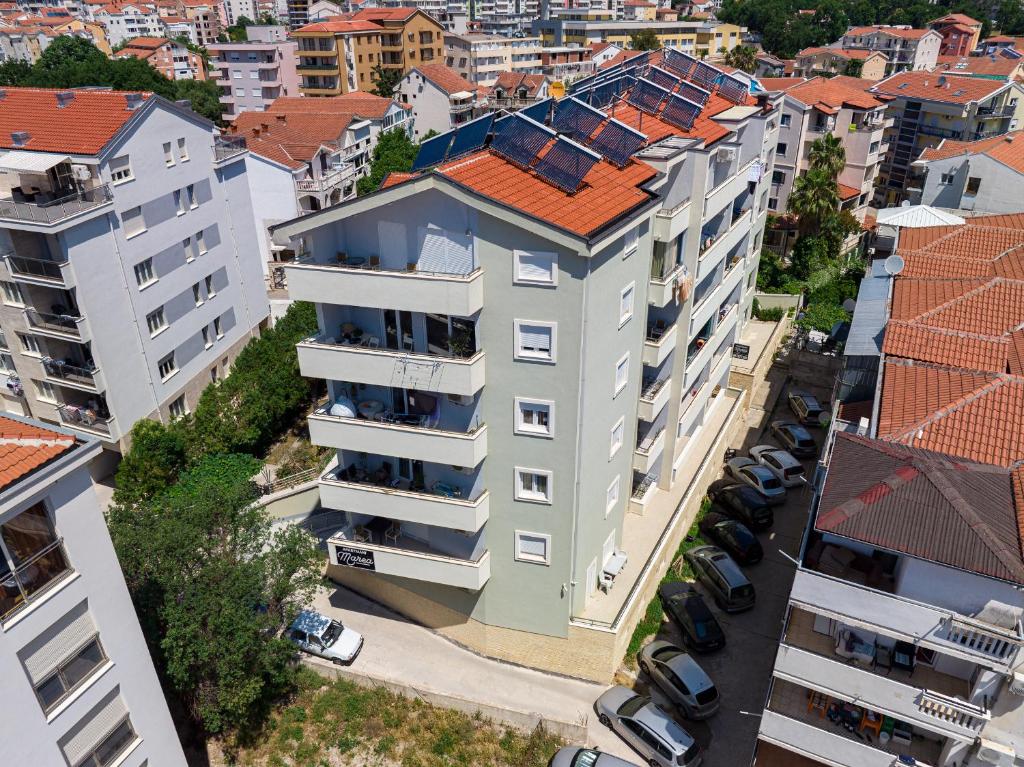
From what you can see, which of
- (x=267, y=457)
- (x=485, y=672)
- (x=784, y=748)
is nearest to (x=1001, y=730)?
(x=784, y=748)

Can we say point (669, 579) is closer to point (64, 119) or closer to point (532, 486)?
point (532, 486)

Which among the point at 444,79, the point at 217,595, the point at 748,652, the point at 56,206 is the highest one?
the point at 444,79

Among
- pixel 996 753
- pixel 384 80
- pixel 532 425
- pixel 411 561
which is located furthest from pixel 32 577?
pixel 384 80

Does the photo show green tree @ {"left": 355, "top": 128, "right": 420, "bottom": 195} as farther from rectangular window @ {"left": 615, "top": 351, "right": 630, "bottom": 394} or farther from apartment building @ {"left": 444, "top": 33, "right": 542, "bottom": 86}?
apartment building @ {"left": 444, "top": 33, "right": 542, "bottom": 86}

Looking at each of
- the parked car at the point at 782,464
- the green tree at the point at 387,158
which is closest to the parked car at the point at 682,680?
the parked car at the point at 782,464

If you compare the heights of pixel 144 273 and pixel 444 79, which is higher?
pixel 444 79

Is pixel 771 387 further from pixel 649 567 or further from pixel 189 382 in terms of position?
pixel 189 382
